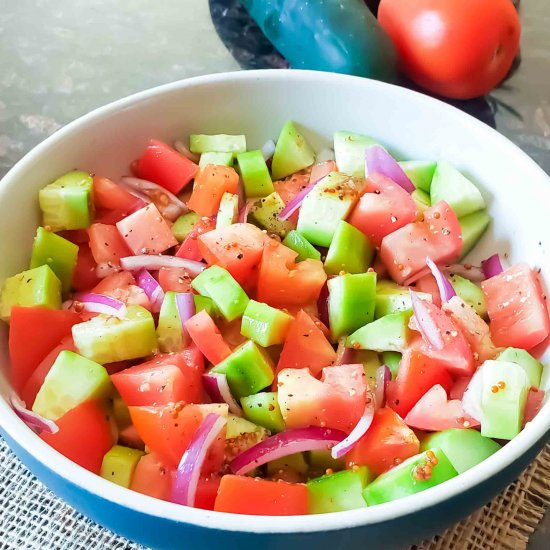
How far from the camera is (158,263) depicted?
985 mm

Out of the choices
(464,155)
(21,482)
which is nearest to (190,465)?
(21,482)

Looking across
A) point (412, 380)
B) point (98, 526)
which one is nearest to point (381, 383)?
point (412, 380)

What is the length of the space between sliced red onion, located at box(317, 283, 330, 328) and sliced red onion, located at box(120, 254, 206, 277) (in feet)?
0.51

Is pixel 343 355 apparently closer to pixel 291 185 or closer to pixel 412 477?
pixel 412 477

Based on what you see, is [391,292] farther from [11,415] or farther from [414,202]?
[11,415]

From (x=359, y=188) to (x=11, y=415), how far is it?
529 millimetres

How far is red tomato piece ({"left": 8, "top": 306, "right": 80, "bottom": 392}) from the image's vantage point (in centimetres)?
86

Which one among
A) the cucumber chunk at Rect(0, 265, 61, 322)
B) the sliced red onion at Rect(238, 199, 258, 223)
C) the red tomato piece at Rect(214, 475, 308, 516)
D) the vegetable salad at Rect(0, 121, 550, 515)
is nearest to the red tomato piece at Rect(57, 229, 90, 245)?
the vegetable salad at Rect(0, 121, 550, 515)

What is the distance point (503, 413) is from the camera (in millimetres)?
757

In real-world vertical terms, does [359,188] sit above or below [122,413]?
above

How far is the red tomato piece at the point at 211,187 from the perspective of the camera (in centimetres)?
104

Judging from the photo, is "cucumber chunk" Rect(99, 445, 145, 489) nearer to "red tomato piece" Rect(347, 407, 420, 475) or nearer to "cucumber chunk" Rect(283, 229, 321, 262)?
"red tomato piece" Rect(347, 407, 420, 475)

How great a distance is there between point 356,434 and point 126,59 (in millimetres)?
1019

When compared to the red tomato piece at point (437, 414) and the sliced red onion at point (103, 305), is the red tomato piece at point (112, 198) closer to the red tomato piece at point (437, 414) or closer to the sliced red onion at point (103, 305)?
the sliced red onion at point (103, 305)
